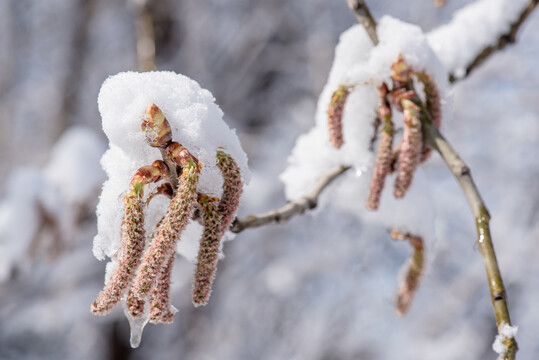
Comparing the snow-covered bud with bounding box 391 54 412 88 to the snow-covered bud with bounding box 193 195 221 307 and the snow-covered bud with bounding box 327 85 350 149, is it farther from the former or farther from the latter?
the snow-covered bud with bounding box 193 195 221 307

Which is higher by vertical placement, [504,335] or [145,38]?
[145,38]

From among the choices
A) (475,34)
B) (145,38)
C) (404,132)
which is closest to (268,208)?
(145,38)

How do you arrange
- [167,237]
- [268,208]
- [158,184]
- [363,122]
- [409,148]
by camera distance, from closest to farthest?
[167,237] → [158,184] → [409,148] → [363,122] → [268,208]

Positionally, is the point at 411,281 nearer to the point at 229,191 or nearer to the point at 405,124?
the point at 405,124

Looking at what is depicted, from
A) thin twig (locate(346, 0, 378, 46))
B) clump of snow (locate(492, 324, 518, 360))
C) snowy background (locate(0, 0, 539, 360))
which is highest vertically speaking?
thin twig (locate(346, 0, 378, 46))

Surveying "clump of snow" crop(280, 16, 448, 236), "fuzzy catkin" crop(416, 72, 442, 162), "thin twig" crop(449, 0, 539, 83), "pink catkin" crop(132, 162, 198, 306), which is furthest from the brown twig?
"pink catkin" crop(132, 162, 198, 306)

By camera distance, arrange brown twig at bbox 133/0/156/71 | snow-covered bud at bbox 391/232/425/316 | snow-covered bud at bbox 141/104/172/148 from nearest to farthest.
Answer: snow-covered bud at bbox 141/104/172/148 → snow-covered bud at bbox 391/232/425/316 → brown twig at bbox 133/0/156/71

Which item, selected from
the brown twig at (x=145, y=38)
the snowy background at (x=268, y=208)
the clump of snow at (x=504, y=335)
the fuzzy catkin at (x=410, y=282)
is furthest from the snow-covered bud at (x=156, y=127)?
the snowy background at (x=268, y=208)
